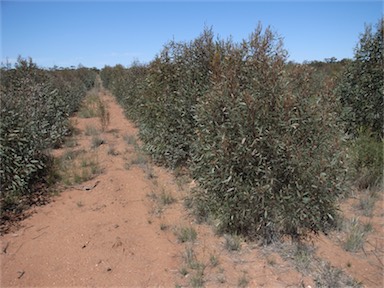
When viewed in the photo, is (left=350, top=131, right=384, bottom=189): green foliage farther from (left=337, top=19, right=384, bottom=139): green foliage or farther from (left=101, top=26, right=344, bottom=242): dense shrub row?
(left=101, top=26, right=344, bottom=242): dense shrub row

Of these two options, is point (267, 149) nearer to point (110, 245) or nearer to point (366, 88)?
point (110, 245)

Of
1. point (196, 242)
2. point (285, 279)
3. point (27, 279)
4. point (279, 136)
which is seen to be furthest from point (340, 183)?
point (27, 279)

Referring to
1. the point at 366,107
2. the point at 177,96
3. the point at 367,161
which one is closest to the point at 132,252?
the point at 177,96

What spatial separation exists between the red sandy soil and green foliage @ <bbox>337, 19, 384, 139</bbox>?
2163 millimetres

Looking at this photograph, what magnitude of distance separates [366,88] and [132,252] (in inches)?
217

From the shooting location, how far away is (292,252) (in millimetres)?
3596

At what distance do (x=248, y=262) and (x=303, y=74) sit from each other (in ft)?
8.53

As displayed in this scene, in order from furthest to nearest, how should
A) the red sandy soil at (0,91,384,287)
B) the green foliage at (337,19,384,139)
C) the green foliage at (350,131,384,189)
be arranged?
the green foliage at (337,19,384,139), the green foliage at (350,131,384,189), the red sandy soil at (0,91,384,287)

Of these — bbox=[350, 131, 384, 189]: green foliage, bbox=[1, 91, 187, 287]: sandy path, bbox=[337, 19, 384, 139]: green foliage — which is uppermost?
bbox=[337, 19, 384, 139]: green foliage

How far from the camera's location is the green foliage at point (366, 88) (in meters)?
5.89

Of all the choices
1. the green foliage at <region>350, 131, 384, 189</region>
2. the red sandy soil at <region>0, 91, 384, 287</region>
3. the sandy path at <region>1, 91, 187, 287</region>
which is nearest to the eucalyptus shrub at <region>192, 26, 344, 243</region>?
the red sandy soil at <region>0, 91, 384, 287</region>

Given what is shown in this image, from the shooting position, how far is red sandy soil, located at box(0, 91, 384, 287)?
10.7ft

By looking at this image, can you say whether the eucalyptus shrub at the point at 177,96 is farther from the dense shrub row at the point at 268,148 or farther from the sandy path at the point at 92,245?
the dense shrub row at the point at 268,148

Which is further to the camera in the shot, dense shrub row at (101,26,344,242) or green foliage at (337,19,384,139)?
green foliage at (337,19,384,139)
